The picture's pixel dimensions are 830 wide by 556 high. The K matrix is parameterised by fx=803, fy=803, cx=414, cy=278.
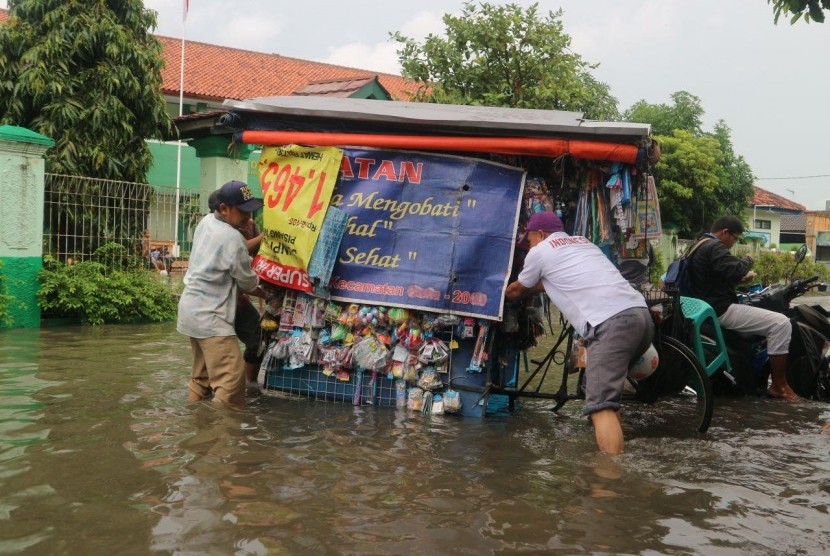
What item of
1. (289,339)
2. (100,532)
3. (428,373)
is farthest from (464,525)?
(289,339)

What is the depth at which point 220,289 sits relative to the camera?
18.6 ft

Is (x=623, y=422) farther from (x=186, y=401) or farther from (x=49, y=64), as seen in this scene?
(x=49, y=64)

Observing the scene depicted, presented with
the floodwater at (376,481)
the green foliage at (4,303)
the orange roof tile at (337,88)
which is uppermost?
the orange roof tile at (337,88)

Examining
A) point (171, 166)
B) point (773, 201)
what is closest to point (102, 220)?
point (171, 166)

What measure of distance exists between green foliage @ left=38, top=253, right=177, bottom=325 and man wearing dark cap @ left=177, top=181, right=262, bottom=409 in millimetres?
5663

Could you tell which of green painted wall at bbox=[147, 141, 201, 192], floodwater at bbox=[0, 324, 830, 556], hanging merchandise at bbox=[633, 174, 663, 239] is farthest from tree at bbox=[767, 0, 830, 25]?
green painted wall at bbox=[147, 141, 201, 192]

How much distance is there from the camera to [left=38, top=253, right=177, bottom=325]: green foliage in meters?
10.5

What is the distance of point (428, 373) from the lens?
19.3 ft

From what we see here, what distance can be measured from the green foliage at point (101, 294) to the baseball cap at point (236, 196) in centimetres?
585

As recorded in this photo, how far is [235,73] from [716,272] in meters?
26.2

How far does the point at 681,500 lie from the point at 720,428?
7.00ft

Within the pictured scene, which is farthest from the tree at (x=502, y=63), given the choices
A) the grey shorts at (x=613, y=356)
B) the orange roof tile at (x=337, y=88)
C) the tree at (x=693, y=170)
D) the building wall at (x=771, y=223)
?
the building wall at (x=771, y=223)

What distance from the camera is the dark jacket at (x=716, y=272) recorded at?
22.6 feet

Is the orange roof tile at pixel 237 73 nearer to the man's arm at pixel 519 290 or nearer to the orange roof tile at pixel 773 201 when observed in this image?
the man's arm at pixel 519 290
